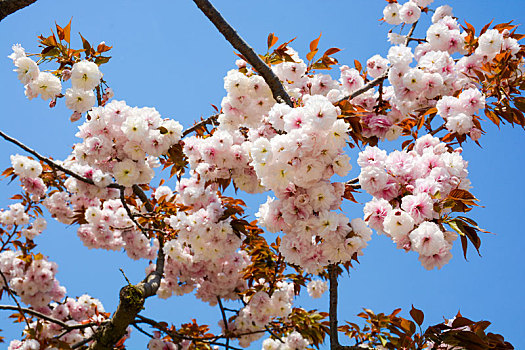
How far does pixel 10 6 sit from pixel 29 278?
321cm

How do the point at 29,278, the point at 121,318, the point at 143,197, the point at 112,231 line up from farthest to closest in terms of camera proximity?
the point at 29,278 < the point at 112,231 < the point at 143,197 < the point at 121,318

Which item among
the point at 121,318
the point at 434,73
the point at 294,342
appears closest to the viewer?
the point at 434,73

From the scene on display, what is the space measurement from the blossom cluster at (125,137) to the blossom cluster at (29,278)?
256 cm

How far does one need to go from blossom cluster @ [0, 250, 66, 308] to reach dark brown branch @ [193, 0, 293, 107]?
3408mm

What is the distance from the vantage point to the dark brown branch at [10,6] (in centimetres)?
227

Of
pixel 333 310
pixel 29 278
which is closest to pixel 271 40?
pixel 333 310

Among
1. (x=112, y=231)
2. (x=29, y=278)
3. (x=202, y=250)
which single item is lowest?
(x=202, y=250)

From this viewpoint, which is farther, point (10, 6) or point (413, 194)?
point (10, 6)

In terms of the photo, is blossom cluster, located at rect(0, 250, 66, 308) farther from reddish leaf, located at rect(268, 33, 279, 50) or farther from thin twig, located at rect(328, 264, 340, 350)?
reddish leaf, located at rect(268, 33, 279, 50)

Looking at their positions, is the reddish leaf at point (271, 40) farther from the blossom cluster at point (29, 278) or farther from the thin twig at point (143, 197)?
the blossom cluster at point (29, 278)

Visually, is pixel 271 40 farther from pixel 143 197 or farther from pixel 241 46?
pixel 143 197

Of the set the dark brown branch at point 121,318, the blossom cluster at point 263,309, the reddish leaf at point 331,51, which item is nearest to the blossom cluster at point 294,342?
the blossom cluster at point 263,309

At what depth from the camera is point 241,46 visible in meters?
2.64

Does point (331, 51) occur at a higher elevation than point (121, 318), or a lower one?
higher
